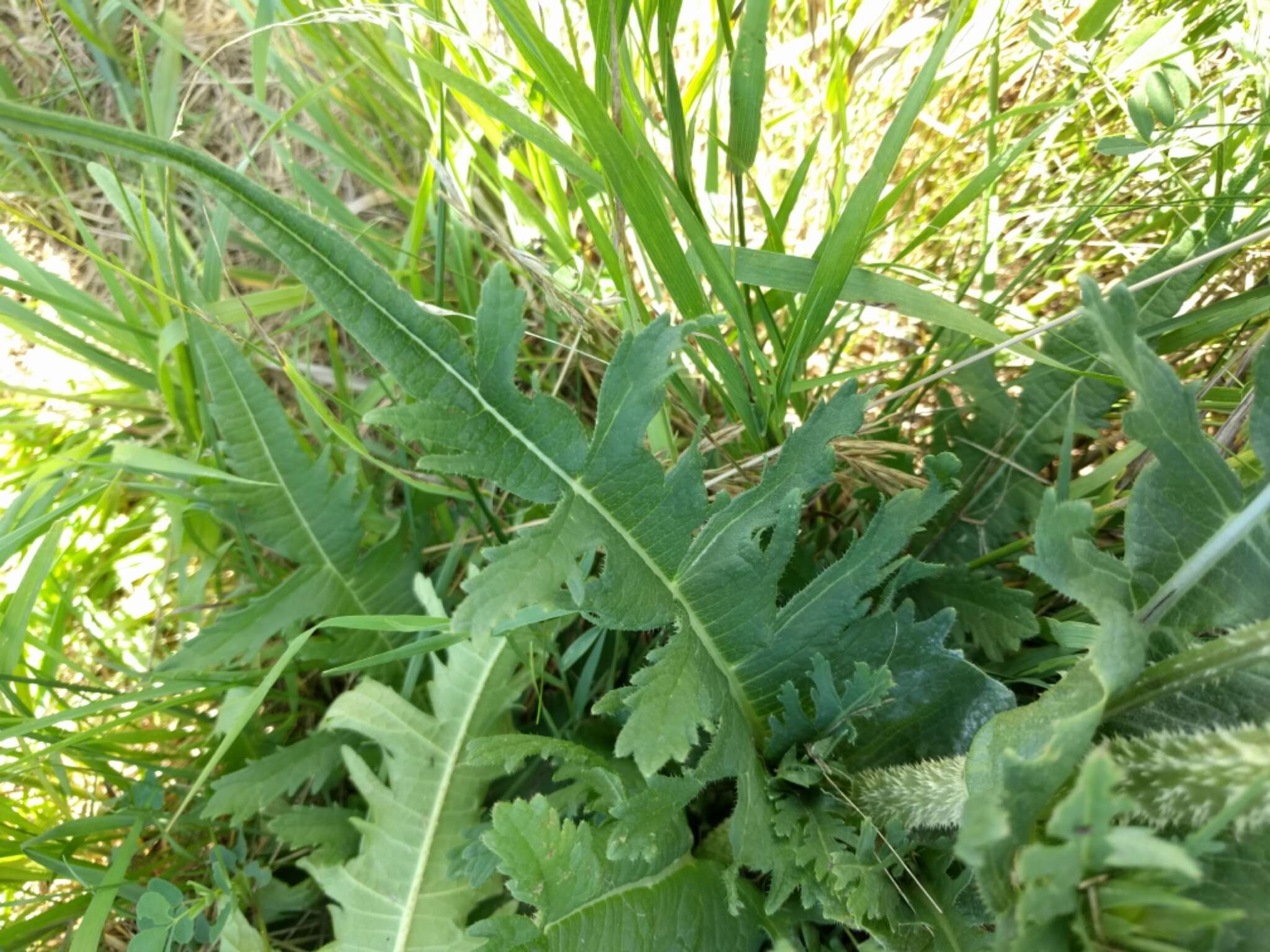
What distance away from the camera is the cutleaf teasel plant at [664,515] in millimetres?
758

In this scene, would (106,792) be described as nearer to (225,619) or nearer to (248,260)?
(225,619)

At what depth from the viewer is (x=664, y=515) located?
0.90 metres

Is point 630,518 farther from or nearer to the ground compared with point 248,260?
nearer to the ground

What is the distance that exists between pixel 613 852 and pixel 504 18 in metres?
0.89

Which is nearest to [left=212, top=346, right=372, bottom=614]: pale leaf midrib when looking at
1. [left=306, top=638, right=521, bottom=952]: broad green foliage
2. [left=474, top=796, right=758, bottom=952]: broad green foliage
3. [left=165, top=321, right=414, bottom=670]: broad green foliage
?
[left=165, top=321, right=414, bottom=670]: broad green foliage

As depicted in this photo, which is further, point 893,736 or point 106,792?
point 106,792

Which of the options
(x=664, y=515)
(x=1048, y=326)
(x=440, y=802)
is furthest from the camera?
(x=440, y=802)

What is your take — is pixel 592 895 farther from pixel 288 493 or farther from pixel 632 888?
pixel 288 493

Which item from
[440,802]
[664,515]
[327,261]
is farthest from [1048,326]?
[440,802]

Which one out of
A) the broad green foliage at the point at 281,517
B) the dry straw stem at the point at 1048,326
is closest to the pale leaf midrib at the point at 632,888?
the dry straw stem at the point at 1048,326

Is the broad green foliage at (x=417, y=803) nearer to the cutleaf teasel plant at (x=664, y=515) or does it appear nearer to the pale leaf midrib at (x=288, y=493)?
the cutleaf teasel plant at (x=664, y=515)

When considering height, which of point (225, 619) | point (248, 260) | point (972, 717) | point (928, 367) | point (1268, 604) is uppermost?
point (248, 260)

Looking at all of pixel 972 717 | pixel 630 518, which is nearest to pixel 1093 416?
pixel 972 717

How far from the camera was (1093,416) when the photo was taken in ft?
4.03
